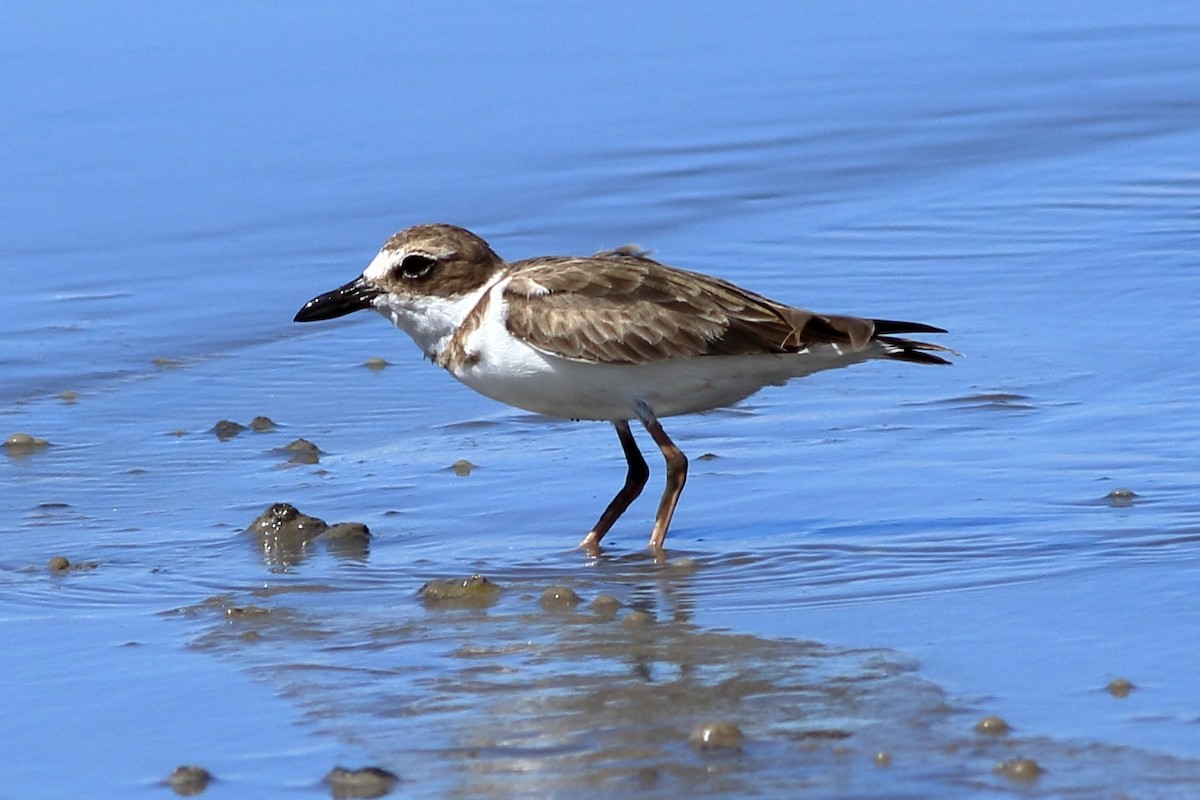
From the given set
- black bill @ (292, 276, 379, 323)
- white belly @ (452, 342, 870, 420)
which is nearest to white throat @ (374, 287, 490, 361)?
black bill @ (292, 276, 379, 323)

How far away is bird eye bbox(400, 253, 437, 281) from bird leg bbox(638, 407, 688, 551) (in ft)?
2.72

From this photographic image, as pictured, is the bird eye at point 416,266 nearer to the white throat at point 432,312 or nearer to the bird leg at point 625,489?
the white throat at point 432,312

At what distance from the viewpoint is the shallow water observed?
4.61m

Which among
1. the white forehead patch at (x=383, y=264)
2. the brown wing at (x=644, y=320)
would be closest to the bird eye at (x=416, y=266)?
the white forehead patch at (x=383, y=264)

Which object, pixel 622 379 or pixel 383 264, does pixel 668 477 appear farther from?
pixel 383 264

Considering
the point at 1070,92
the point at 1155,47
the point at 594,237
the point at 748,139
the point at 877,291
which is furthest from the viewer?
the point at 1155,47

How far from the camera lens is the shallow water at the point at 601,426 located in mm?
4605

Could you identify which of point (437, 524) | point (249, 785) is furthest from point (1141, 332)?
point (249, 785)

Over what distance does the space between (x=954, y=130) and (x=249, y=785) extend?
918 cm

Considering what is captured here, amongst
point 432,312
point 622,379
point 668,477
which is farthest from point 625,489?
point 432,312

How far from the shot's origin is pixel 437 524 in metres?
6.62

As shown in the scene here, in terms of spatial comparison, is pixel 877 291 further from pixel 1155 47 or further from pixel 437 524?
pixel 1155 47

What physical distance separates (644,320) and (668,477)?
50 cm

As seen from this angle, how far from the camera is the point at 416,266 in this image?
6.76 m
